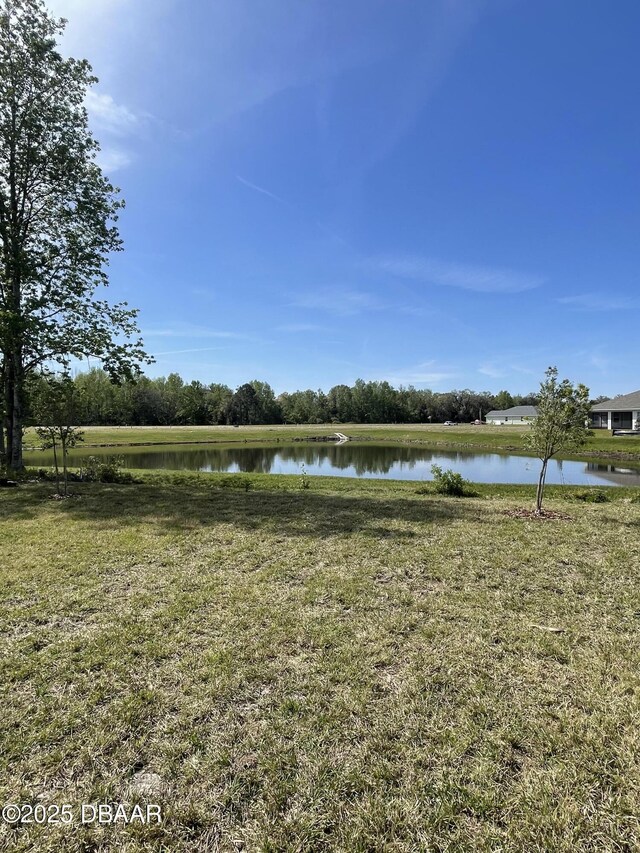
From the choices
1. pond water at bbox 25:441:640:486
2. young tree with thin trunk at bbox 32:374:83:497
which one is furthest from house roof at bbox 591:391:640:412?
young tree with thin trunk at bbox 32:374:83:497

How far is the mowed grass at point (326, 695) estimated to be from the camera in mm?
1888

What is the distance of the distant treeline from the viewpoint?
3214 inches

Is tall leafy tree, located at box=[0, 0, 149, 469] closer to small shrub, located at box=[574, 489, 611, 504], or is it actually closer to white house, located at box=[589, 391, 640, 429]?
small shrub, located at box=[574, 489, 611, 504]

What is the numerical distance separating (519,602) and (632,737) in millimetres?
1873

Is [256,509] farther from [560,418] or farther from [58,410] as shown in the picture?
[560,418]

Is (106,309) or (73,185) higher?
(73,185)

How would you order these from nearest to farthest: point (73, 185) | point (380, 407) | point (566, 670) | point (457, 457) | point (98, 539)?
point (566, 670) → point (98, 539) → point (73, 185) → point (457, 457) → point (380, 407)

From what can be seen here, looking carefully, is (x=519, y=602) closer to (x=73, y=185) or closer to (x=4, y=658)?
(x=4, y=658)

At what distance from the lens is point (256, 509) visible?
353 inches

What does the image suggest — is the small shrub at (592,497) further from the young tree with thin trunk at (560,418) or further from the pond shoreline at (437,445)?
the pond shoreline at (437,445)

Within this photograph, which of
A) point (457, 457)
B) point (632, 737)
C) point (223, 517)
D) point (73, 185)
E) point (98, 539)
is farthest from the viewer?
point (457, 457)

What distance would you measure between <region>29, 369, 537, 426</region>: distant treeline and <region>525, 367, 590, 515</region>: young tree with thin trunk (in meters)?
73.1

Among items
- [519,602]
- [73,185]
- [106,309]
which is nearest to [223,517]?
[519,602]

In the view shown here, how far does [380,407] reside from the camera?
329 ft
